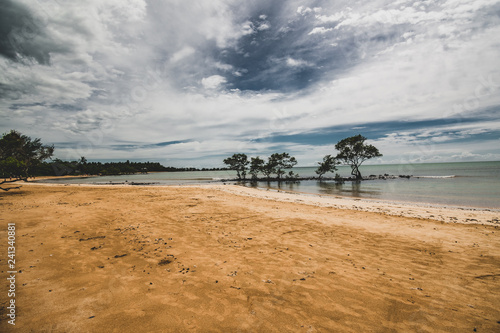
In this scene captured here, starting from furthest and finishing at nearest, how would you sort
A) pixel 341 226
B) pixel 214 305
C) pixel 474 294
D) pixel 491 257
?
pixel 341 226, pixel 491 257, pixel 474 294, pixel 214 305

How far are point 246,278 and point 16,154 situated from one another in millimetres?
46121

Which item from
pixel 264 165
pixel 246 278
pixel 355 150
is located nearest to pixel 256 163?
pixel 264 165

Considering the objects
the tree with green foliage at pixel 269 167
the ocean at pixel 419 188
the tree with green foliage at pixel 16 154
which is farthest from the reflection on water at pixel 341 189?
the tree with green foliage at pixel 16 154

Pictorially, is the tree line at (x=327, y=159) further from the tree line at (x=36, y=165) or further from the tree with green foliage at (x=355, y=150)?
the tree line at (x=36, y=165)

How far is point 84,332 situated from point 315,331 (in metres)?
3.77

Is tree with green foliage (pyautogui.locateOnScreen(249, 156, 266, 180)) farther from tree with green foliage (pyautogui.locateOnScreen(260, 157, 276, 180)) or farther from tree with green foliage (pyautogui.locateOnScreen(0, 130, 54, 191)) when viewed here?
tree with green foliage (pyautogui.locateOnScreen(0, 130, 54, 191))

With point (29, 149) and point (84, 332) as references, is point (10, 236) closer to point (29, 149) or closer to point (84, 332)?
point (84, 332)

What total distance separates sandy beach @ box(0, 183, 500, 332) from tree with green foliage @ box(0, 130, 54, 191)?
51.7 ft

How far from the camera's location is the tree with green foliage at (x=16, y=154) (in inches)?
774

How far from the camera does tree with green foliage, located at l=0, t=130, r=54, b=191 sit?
774 inches

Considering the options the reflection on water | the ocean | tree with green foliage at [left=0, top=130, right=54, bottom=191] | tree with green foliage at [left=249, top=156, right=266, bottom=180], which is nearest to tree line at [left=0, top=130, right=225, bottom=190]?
tree with green foliage at [left=0, top=130, right=54, bottom=191]

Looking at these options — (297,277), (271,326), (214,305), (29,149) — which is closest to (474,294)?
(297,277)

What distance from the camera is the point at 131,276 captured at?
4.74 meters

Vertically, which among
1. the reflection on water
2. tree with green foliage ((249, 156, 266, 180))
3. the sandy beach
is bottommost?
the reflection on water
